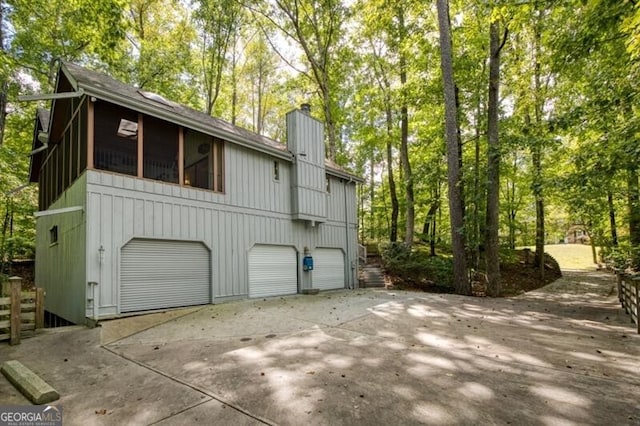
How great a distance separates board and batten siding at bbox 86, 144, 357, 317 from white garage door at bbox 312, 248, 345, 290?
391 millimetres

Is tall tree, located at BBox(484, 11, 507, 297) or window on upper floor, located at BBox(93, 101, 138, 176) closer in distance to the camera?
window on upper floor, located at BBox(93, 101, 138, 176)

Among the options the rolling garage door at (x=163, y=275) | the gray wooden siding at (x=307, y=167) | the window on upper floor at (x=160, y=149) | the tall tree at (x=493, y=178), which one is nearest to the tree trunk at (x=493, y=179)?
the tall tree at (x=493, y=178)

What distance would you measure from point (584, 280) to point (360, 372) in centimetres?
1742

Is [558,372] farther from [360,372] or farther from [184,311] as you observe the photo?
[184,311]

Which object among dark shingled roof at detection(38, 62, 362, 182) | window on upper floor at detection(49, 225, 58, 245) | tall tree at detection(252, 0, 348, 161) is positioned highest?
tall tree at detection(252, 0, 348, 161)

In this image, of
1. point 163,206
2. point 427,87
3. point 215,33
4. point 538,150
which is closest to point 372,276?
point 538,150

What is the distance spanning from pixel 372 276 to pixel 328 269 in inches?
106

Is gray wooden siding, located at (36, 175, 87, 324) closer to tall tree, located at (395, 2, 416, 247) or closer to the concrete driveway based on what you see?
the concrete driveway

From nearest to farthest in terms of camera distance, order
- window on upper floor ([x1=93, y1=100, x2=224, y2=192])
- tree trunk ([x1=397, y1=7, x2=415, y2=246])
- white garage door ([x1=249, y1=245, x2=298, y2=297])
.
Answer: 1. window on upper floor ([x1=93, y1=100, x2=224, y2=192])
2. white garage door ([x1=249, y1=245, x2=298, y2=297])
3. tree trunk ([x1=397, y1=7, x2=415, y2=246])

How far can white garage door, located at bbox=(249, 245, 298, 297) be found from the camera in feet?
32.3

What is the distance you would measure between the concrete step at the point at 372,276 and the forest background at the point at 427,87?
1.38 m

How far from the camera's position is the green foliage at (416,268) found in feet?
43.7

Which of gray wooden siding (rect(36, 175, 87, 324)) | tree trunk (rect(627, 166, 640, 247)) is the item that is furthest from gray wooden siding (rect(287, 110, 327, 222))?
tree trunk (rect(627, 166, 640, 247))

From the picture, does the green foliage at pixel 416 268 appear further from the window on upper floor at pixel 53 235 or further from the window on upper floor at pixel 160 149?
the window on upper floor at pixel 53 235
